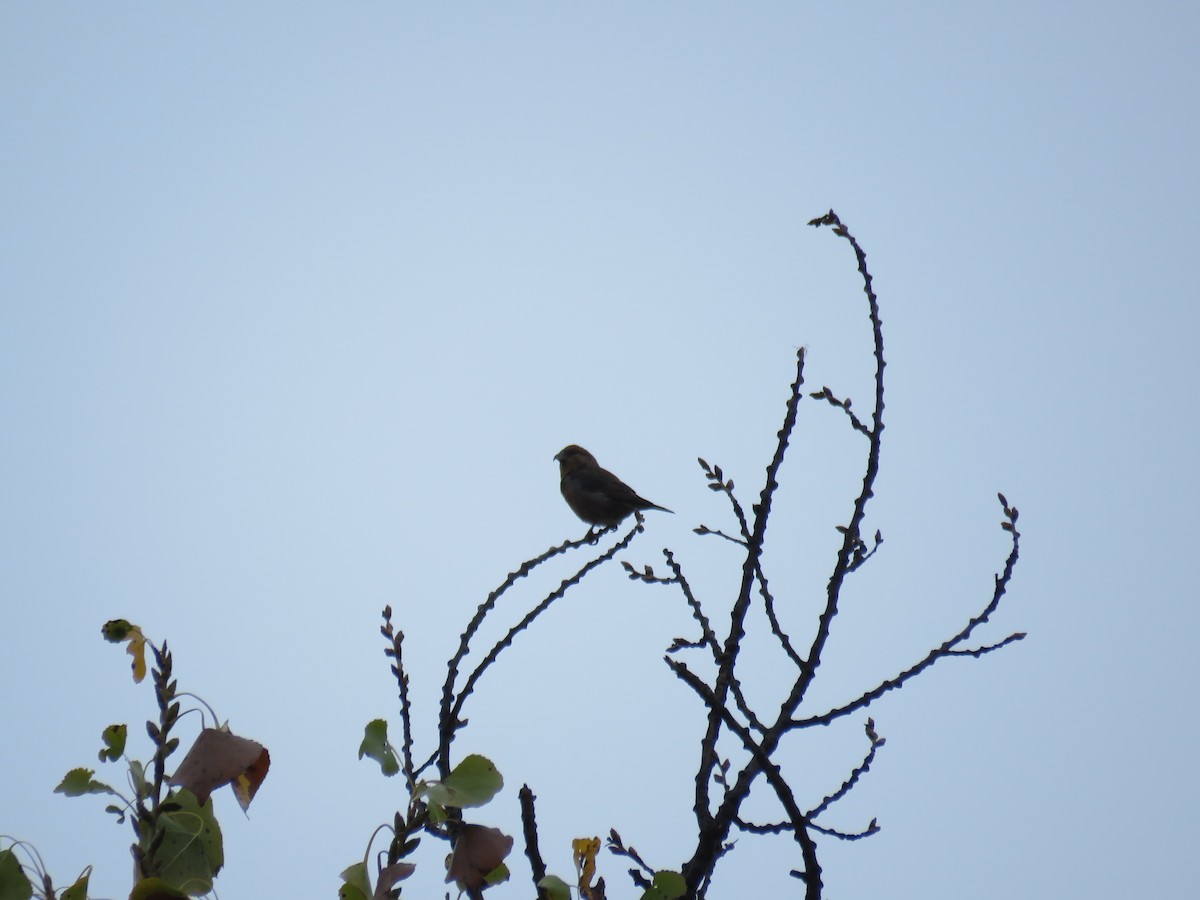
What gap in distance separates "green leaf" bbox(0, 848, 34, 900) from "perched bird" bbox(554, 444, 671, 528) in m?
9.66

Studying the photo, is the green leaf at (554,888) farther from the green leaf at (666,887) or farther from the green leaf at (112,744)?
the green leaf at (112,744)

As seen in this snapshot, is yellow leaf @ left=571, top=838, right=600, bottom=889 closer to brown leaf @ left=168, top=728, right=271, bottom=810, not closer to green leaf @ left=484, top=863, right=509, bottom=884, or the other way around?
green leaf @ left=484, top=863, right=509, bottom=884

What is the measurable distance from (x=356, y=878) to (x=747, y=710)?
1.44m

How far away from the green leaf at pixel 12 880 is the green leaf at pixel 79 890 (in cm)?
6

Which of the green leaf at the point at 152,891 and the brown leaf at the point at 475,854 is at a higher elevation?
the brown leaf at the point at 475,854

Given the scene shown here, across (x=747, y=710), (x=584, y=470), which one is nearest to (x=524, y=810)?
(x=747, y=710)

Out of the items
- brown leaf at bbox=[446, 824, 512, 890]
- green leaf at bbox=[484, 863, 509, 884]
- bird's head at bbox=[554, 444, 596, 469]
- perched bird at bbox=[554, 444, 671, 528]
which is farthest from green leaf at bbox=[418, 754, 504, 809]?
bird's head at bbox=[554, 444, 596, 469]

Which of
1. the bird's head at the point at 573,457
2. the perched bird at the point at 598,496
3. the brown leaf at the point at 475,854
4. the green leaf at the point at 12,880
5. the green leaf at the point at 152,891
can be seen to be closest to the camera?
the green leaf at the point at 152,891

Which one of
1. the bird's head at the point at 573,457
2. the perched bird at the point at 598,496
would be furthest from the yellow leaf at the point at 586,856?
the bird's head at the point at 573,457

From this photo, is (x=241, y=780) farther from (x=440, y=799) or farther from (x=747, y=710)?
(x=747, y=710)

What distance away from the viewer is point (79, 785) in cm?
183

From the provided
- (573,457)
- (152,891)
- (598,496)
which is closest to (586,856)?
(152,891)

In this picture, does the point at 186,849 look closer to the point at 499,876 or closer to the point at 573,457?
the point at 499,876

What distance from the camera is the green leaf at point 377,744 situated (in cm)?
194
